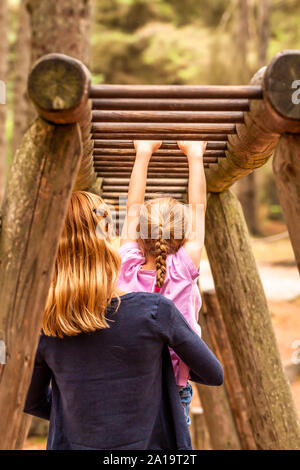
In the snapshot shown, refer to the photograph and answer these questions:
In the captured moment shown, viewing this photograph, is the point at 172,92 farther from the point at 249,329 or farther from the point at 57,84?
the point at 249,329

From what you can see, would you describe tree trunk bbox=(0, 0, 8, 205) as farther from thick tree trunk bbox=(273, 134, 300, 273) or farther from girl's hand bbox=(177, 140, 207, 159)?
thick tree trunk bbox=(273, 134, 300, 273)

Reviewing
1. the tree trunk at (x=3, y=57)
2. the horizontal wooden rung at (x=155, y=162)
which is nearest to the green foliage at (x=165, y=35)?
the tree trunk at (x=3, y=57)

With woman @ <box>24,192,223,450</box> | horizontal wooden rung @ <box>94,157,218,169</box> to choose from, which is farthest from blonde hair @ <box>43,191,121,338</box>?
horizontal wooden rung @ <box>94,157,218,169</box>

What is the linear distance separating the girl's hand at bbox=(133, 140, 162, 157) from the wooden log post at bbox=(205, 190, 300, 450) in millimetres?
731

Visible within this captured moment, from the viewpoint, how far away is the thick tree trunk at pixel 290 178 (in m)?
1.45

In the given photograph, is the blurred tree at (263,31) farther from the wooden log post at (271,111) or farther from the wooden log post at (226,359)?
the wooden log post at (271,111)

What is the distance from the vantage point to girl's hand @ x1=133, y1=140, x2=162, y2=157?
5.98 feet

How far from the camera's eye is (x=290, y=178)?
149cm

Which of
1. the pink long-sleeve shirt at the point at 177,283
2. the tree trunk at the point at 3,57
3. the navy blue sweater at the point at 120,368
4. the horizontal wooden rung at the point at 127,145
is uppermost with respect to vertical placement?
the tree trunk at the point at 3,57

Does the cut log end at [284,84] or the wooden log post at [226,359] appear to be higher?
the wooden log post at [226,359]

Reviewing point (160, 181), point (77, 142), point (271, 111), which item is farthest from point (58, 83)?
point (160, 181)

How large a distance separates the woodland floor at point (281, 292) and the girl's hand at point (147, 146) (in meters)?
3.23

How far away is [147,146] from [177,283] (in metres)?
0.47
